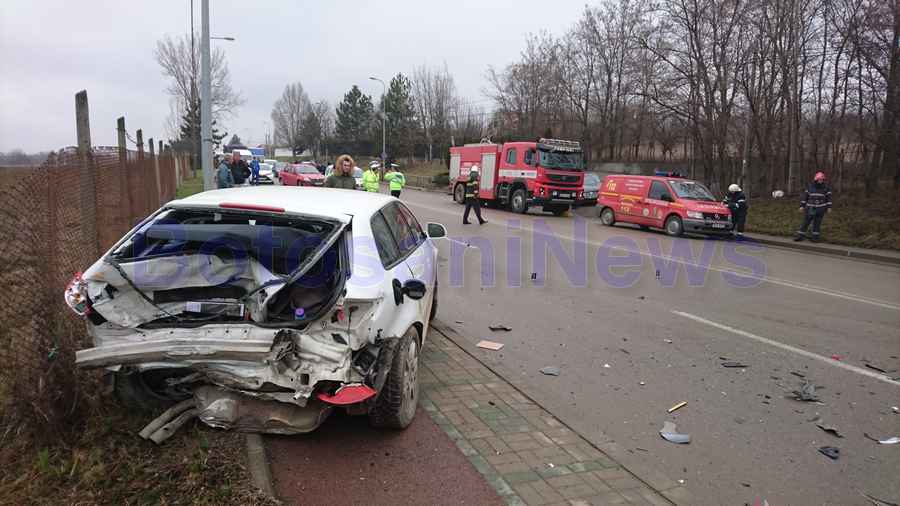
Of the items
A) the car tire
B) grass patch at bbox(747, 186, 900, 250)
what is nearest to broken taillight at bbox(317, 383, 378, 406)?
the car tire

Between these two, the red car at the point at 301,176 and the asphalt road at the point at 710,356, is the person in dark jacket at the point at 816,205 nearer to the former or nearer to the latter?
the asphalt road at the point at 710,356

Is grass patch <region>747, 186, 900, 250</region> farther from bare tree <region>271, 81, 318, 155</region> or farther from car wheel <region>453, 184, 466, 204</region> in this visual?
bare tree <region>271, 81, 318, 155</region>

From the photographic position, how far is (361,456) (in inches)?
144

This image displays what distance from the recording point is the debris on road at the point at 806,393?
491 cm

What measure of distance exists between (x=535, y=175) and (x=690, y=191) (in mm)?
6436

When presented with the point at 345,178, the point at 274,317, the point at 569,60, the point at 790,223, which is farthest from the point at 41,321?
the point at 569,60

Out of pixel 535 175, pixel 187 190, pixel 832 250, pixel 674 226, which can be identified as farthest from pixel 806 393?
pixel 187 190

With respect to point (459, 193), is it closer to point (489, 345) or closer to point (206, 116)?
point (206, 116)

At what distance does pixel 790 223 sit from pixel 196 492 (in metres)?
19.7

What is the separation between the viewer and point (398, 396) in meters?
3.80

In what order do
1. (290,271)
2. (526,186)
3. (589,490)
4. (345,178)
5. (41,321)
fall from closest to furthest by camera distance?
(589,490)
(41,321)
(290,271)
(345,178)
(526,186)

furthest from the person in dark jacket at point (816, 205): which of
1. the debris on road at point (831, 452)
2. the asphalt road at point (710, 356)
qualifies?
the debris on road at point (831, 452)

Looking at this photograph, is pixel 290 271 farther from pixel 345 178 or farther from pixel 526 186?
pixel 526 186

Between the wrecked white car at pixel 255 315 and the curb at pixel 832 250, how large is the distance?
14337mm
